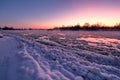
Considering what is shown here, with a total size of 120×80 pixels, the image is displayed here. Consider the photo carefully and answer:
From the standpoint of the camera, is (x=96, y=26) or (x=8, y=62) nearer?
(x=8, y=62)

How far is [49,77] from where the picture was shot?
12.9 feet

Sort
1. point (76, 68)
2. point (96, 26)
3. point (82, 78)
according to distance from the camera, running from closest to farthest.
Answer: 1. point (82, 78)
2. point (76, 68)
3. point (96, 26)

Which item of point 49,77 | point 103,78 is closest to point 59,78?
point 49,77

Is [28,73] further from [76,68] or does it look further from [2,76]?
[76,68]

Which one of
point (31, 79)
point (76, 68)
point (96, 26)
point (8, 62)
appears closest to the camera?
point (31, 79)

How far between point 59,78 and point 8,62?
231 centimetres

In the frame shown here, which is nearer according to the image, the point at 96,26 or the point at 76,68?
the point at 76,68

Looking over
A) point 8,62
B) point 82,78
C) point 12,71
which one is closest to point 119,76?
point 82,78

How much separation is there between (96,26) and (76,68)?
180ft

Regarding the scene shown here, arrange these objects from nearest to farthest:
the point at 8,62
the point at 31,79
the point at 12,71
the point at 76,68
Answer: the point at 31,79, the point at 12,71, the point at 76,68, the point at 8,62

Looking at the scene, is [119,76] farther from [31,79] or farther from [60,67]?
[31,79]

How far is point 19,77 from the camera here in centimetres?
403

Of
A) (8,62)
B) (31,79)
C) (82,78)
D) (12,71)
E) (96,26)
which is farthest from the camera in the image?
(96,26)

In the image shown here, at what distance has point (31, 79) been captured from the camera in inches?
152
